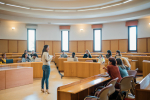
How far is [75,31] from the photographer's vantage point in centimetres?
1332

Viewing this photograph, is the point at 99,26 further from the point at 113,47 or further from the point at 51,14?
the point at 51,14

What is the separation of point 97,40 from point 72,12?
376 cm

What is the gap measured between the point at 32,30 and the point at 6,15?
279 centimetres

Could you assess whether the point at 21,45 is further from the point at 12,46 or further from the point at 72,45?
the point at 72,45

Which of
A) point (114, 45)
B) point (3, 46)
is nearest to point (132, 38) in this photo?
point (114, 45)

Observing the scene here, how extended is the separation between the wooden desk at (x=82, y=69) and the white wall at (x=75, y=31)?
22.2ft

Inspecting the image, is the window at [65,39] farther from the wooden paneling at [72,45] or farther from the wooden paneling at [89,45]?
the wooden paneling at [89,45]

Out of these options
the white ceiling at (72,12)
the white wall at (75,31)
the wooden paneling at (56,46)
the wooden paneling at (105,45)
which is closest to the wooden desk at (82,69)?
the white ceiling at (72,12)

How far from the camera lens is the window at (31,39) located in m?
12.8

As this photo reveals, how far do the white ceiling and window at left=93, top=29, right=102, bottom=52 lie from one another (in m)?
1.20

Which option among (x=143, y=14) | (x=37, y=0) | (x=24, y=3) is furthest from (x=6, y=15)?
(x=143, y=14)

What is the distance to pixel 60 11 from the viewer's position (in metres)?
11.1

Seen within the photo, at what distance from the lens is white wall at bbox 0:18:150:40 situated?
432 inches

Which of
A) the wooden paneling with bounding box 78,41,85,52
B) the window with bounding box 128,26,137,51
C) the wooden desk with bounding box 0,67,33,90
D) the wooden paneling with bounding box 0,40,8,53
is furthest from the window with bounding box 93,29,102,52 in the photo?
the wooden desk with bounding box 0,67,33,90
